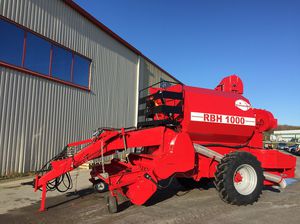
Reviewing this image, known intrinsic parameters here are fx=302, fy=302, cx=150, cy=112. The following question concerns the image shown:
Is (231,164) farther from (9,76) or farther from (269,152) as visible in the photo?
(9,76)

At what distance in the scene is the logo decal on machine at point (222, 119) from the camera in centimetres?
697

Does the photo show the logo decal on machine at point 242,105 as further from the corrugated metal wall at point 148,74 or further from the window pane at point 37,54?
the corrugated metal wall at point 148,74

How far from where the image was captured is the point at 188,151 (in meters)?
6.35

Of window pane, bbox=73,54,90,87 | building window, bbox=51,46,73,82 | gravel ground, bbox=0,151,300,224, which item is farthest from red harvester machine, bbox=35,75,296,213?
window pane, bbox=73,54,90,87

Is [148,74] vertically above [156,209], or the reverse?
[148,74]

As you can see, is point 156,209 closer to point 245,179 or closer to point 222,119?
point 245,179

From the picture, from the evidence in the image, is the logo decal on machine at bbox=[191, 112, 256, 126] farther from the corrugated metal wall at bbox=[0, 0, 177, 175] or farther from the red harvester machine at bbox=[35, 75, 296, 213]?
the corrugated metal wall at bbox=[0, 0, 177, 175]

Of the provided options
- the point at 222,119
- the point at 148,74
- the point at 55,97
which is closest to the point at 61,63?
the point at 55,97

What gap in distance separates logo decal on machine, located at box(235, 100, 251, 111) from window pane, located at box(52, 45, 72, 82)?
742 centimetres

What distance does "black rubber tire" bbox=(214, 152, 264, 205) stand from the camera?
637 cm

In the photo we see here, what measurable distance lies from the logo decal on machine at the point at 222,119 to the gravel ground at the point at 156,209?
1.87m

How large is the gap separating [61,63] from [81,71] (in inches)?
→ 52.1

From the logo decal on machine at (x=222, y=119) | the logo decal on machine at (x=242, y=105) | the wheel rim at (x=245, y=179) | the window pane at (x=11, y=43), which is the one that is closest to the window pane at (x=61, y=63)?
the window pane at (x=11, y=43)

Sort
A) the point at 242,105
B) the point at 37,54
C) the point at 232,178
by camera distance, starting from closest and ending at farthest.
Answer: the point at 232,178 → the point at 242,105 → the point at 37,54
